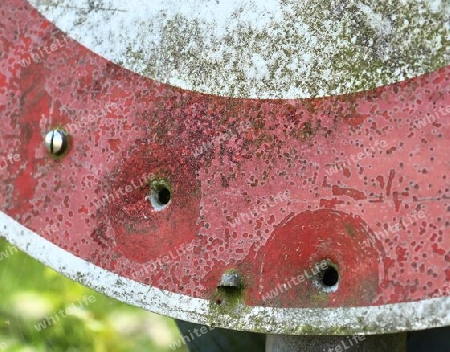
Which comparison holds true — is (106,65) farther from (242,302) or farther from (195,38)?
(242,302)

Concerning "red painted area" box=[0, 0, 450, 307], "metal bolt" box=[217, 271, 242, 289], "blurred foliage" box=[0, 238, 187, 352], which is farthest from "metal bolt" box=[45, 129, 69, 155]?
"blurred foliage" box=[0, 238, 187, 352]

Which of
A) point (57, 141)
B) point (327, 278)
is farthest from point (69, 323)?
point (327, 278)

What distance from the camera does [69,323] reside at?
6.00 feet

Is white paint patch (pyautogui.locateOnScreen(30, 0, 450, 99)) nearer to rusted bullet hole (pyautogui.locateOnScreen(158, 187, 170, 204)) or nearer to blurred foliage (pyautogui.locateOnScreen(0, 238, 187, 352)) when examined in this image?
rusted bullet hole (pyautogui.locateOnScreen(158, 187, 170, 204))

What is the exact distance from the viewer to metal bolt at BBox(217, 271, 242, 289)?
81 centimetres

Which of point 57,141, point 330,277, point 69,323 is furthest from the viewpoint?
point 69,323

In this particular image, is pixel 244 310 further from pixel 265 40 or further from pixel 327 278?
pixel 265 40

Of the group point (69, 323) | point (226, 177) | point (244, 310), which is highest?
point (69, 323)

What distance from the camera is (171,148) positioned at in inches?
33.4

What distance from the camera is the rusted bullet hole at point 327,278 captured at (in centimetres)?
78

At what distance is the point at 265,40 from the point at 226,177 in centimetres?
13

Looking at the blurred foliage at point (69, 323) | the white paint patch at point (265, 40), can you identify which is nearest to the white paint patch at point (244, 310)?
the white paint patch at point (265, 40)

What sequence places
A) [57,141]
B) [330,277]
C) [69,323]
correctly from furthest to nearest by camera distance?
[69,323] < [57,141] < [330,277]

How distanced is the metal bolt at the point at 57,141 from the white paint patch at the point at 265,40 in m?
0.09
